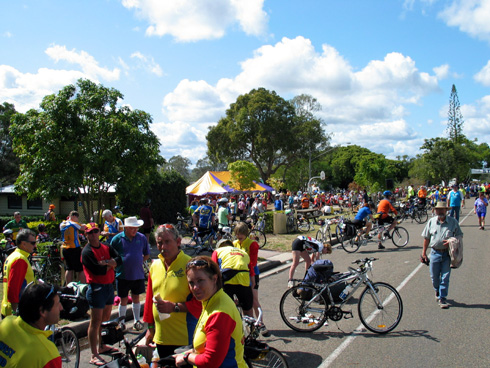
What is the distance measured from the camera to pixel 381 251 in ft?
41.9

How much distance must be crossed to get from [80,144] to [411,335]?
39.2 feet

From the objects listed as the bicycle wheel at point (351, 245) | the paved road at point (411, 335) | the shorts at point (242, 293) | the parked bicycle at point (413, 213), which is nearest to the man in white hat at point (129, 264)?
the paved road at point (411, 335)

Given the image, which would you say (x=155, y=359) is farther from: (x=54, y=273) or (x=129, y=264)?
(x=54, y=273)

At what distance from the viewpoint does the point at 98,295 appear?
4980 millimetres

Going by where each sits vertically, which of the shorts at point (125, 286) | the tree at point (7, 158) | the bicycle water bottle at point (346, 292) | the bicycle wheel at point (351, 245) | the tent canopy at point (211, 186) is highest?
the tree at point (7, 158)

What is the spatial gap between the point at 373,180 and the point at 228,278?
A: 3273 cm

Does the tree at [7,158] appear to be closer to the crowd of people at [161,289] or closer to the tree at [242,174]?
the tree at [242,174]

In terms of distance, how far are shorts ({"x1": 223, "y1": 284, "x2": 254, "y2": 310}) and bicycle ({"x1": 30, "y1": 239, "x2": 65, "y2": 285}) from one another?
5310mm

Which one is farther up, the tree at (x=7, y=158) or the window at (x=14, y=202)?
the tree at (x=7, y=158)

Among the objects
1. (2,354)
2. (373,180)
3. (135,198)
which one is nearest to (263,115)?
(373,180)

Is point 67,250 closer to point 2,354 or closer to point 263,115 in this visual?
point 2,354

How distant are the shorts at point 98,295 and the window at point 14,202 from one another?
26.2 m

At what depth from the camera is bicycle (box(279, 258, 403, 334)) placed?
5688 mm

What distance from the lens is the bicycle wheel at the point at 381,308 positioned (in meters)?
5.67
